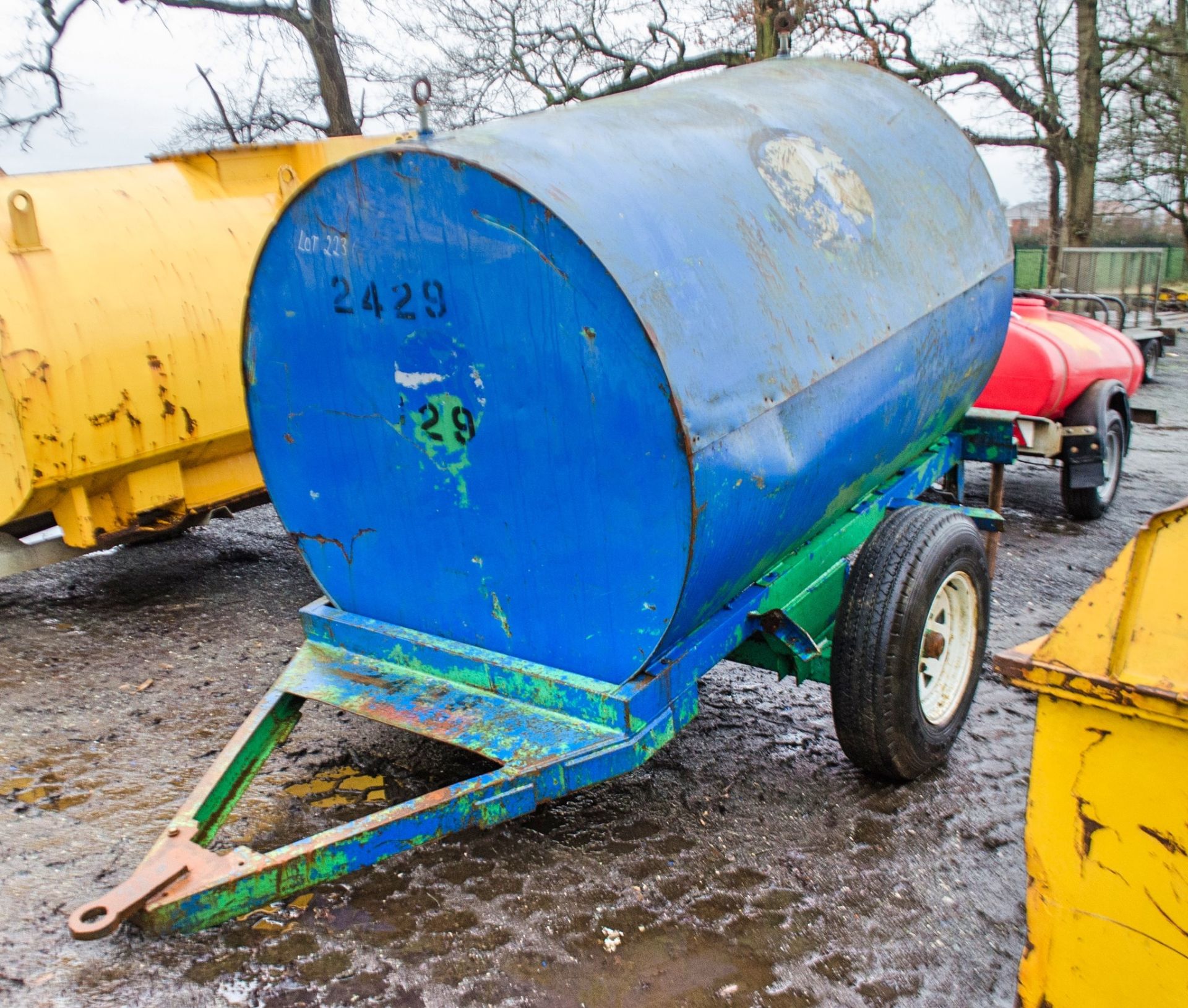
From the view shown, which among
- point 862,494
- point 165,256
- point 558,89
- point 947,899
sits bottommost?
point 947,899

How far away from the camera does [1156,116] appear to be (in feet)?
65.9

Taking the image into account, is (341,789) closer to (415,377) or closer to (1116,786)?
(415,377)

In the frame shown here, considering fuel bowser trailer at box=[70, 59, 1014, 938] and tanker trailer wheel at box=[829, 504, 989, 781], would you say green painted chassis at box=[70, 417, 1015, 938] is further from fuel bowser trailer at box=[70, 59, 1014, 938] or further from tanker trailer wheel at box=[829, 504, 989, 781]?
tanker trailer wheel at box=[829, 504, 989, 781]

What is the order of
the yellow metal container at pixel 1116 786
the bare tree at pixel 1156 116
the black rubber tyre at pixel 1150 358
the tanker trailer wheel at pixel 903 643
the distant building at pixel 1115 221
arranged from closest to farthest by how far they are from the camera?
the yellow metal container at pixel 1116 786 < the tanker trailer wheel at pixel 903 643 < the black rubber tyre at pixel 1150 358 < the bare tree at pixel 1156 116 < the distant building at pixel 1115 221

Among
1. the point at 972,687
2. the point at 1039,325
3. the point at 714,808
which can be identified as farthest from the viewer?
the point at 1039,325

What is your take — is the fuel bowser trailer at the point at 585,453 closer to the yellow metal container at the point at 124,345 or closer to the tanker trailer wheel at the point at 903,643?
the tanker trailer wheel at the point at 903,643

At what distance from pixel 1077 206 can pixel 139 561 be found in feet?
61.3

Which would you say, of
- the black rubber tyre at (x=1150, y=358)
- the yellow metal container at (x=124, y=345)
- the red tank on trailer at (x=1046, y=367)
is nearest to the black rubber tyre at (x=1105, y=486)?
the red tank on trailer at (x=1046, y=367)

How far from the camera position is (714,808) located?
3.42 metres

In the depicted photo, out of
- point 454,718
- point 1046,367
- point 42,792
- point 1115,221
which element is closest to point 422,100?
point 454,718

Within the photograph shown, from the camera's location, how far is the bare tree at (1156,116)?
18.5 meters

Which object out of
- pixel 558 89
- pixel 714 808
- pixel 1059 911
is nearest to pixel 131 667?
pixel 714 808

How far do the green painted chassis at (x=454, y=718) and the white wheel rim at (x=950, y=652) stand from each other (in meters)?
0.35

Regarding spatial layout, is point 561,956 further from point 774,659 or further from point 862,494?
point 862,494
